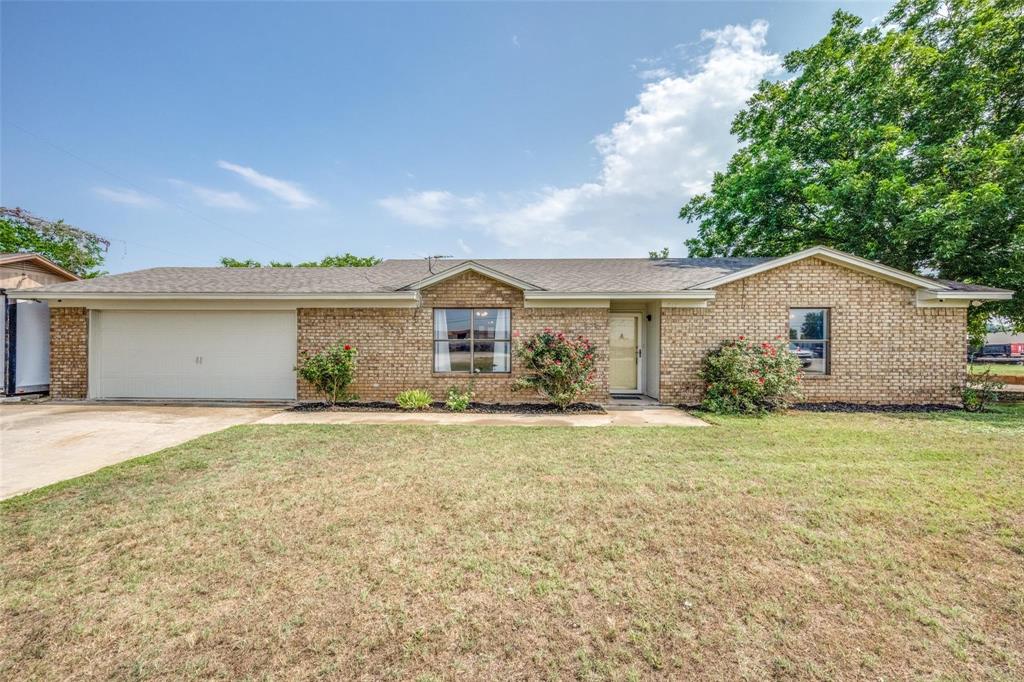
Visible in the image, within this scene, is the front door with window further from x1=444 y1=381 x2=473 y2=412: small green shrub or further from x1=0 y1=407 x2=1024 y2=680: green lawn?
x1=0 y1=407 x2=1024 y2=680: green lawn

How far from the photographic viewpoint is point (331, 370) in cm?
879

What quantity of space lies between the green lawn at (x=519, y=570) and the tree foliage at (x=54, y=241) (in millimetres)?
31912

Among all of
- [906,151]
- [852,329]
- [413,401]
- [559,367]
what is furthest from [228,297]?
[906,151]

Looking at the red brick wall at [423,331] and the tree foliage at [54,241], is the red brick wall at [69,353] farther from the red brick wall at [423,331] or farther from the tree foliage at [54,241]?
the tree foliage at [54,241]

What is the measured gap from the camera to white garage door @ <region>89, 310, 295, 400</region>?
31.6 feet

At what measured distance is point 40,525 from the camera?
342 centimetres

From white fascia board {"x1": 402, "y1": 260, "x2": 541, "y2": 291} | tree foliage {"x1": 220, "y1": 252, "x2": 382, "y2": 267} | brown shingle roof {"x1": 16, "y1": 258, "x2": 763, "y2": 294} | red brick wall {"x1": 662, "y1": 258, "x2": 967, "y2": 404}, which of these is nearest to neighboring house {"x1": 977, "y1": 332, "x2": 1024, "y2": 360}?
red brick wall {"x1": 662, "y1": 258, "x2": 967, "y2": 404}

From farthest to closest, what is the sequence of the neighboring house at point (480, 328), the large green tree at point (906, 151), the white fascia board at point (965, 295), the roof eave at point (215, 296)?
the large green tree at point (906, 151)
the neighboring house at point (480, 328)
the roof eave at point (215, 296)
the white fascia board at point (965, 295)

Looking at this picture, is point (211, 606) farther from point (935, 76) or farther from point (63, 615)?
point (935, 76)

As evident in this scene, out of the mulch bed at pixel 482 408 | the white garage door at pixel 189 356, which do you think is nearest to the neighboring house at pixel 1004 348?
the mulch bed at pixel 482 408

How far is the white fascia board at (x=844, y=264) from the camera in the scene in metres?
8.93

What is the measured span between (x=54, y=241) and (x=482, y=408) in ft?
112

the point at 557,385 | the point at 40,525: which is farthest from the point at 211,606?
the point at 557,385

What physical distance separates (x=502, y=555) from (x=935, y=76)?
18.5m
